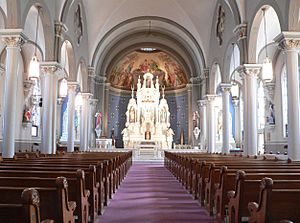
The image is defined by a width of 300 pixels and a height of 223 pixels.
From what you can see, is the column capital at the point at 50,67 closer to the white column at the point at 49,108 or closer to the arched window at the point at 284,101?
the white column at the point at 49,108

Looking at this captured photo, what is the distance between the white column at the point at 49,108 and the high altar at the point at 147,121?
552 inches

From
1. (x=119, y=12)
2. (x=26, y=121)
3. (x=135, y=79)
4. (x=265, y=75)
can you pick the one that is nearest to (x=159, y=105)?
(x=135, y=79)

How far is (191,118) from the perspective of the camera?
89.2 feet

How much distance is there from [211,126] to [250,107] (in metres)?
8.19

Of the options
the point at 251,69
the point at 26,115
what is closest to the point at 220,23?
the point at 251,69

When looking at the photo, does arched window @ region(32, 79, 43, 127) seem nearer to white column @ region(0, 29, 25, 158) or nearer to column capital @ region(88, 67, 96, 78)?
column capital @ region(88, 67, 96, 78)

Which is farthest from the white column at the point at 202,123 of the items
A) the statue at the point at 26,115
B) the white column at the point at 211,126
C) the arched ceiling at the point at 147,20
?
the statue at the point at 26,115

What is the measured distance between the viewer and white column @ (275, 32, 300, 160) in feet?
32.3

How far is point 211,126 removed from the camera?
21.6 meters

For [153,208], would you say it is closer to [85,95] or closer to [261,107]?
[85,95]

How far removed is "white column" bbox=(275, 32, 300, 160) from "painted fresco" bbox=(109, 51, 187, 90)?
20.5 meters

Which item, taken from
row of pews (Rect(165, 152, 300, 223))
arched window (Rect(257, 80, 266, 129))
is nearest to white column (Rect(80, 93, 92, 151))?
arched window (Rect(257, 80, 266, 129))

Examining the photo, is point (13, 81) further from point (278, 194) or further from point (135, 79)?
point (135, 79)

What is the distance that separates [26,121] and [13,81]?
10.3 meters
